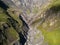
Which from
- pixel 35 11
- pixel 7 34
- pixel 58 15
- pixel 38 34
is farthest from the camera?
pixel 35 11

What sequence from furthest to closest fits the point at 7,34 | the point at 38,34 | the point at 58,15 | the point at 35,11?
the point at 35,11
the point at 58,15
the point at 38,34
the point at 7,34

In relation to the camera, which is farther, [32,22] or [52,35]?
[32,22]

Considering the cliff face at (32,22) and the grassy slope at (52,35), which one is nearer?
the grassy slope at (52,35)

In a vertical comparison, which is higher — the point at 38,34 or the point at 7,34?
the point at 7,34

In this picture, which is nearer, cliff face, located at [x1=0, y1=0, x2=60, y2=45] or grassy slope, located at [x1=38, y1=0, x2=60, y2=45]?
grassy slope, located at [x1=38, y1=0, x2=60, y2=45]

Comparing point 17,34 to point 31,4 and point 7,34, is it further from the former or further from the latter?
point 31,4

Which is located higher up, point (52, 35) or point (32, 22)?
point (52, 35)

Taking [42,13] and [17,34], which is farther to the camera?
[42,13]

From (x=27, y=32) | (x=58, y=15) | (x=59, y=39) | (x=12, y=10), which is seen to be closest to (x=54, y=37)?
(x=59, y=39)
